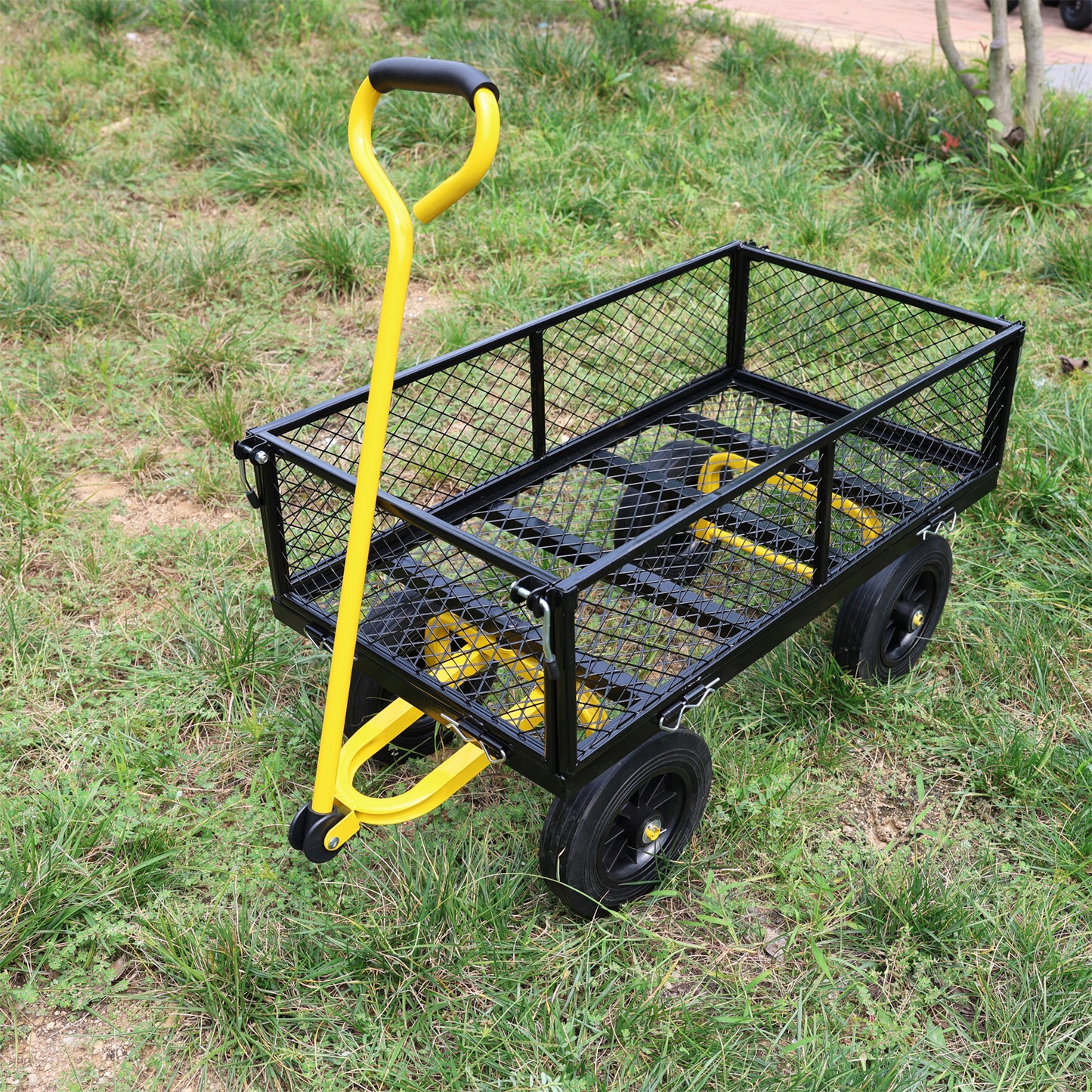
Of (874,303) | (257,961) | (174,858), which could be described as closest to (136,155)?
(874,303)

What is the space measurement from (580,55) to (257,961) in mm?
5213

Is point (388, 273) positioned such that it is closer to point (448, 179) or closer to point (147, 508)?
point (448, 179)

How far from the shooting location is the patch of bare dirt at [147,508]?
3.72 m

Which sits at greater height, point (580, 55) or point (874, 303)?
point (580, 55)

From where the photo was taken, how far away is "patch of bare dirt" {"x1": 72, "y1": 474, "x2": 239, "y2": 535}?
12.2ft

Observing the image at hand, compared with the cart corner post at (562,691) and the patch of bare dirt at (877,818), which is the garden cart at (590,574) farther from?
the patch of bare dirt at (877,818)

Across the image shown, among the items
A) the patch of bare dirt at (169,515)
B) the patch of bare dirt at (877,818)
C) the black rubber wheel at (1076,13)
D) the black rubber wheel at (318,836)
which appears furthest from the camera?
the black rubber wheel at (1076,13)

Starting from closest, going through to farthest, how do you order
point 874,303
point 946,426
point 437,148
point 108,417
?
1. point 946,426
2. point 108,417
3. point 874,303
4. point 437,148

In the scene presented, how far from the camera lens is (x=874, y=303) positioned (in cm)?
460

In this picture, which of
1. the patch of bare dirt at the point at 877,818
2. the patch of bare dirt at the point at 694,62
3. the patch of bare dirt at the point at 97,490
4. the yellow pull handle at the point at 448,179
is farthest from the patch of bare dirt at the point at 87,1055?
the patch of bare dirt at the point at 694,62

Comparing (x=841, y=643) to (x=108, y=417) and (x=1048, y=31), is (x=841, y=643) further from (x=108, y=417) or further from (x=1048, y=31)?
(x=1048, y=31)

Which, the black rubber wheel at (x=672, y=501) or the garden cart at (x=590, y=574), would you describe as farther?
the black rubber wheel at (x=672, y=501)

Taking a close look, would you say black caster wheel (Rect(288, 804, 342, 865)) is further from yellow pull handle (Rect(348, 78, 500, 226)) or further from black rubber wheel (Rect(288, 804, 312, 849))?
yellow pull handle (Rect(348, 78, 500, 226))

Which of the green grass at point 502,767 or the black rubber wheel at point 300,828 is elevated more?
the black rubber wheel at point 300,828
